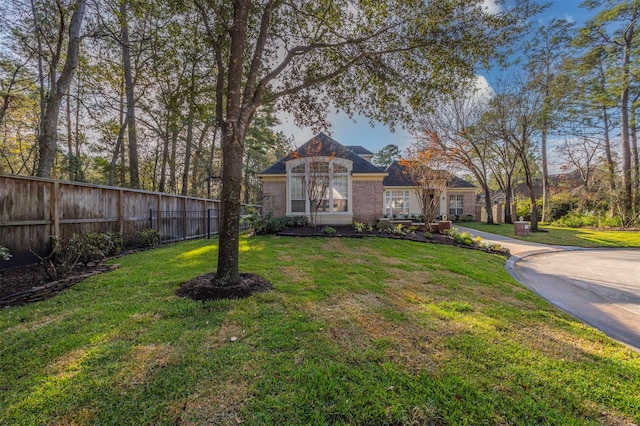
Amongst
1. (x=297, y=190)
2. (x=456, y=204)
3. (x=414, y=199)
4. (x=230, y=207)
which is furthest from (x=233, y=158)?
(x=456, y=204)

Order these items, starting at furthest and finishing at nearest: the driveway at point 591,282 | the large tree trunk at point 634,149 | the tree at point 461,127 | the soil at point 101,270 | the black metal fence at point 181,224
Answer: the tree at point 461,127 → the large tree trunk at point 634,149 → the black metal fence at point 181,224 → the soil at point 101,270 → the driveway at point 591,282

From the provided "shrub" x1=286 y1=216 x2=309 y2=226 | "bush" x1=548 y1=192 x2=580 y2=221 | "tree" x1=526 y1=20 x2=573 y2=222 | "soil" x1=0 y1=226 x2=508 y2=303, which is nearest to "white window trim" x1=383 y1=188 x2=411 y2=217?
"tree" x1=526 y1=20 x2=573 y2=222

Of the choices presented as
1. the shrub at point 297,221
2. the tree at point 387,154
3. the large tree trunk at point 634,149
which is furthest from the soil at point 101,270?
the tree at point 387,154

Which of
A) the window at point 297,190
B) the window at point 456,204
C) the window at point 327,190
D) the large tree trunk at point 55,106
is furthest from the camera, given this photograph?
the window at point 456,204

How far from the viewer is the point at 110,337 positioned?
2615 millimetres

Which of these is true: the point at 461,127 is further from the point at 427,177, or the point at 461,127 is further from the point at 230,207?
the point at 230,207

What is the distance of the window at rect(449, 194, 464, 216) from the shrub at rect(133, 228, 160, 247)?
21.0 meters

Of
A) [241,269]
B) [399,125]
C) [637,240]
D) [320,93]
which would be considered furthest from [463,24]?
[637,240]

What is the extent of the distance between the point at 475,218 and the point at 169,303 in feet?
76.8

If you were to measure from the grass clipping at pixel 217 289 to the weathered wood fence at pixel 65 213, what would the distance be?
3.77 metres

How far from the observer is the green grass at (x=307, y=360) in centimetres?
177

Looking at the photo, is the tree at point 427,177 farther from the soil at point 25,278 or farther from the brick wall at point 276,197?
the soil at point 25,278

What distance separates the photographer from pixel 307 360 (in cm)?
230

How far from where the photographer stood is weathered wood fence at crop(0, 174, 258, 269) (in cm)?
480
